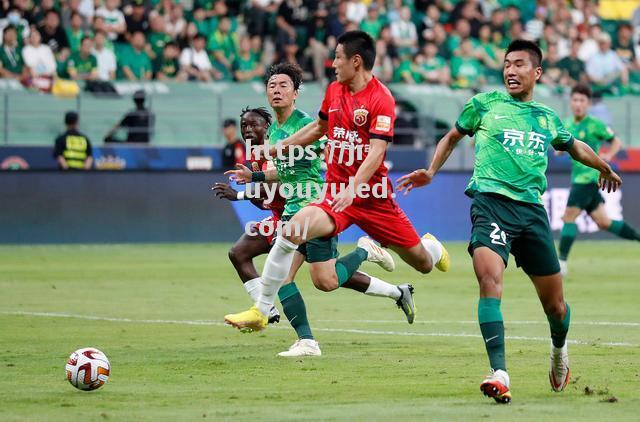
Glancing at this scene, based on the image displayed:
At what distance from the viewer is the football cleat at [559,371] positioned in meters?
8.41

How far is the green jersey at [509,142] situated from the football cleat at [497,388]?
49.9 inches

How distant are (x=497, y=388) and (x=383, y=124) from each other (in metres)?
2.89

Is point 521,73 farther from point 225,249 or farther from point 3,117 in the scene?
point 3,117

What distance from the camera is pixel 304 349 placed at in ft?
34.2

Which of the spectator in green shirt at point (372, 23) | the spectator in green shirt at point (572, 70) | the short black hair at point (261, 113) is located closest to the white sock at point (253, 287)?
the short black hair at point (261, 113)

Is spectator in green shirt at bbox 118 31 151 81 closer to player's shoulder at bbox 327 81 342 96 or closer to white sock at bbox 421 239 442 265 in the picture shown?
white sock at bbox 421 239 442 265

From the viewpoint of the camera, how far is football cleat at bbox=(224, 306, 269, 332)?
10.1 metres

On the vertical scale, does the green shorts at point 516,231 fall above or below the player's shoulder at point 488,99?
below

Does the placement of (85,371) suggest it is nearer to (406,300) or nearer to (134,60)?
(406,300)

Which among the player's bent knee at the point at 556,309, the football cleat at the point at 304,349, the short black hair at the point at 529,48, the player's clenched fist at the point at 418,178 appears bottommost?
the football cleat at the point at 304,349

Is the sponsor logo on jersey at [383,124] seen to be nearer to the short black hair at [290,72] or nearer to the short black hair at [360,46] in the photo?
the short black hair at [360,46]

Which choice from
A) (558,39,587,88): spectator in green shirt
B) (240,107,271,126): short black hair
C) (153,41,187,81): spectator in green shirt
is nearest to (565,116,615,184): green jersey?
(240,107,271,126): short black hair

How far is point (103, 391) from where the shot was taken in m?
8.45

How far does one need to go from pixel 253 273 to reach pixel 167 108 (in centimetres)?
1462
